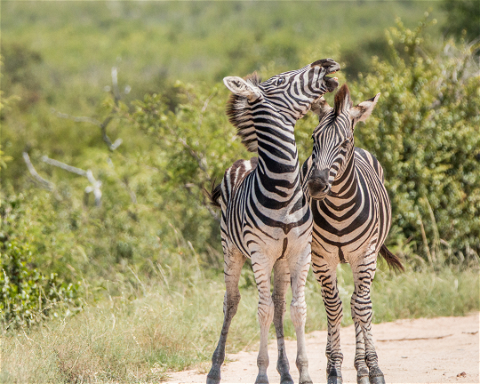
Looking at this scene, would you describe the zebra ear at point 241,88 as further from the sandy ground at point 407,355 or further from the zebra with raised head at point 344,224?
the sandy ground at point 407,355

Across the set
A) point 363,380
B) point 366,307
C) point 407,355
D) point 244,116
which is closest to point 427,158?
point 407,355

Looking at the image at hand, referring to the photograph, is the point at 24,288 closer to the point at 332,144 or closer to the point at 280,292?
the point at 280,292

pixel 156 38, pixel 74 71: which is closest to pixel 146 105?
pixel 74 71

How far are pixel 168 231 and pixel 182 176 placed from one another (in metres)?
1.17

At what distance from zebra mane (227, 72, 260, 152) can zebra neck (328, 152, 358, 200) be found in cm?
69

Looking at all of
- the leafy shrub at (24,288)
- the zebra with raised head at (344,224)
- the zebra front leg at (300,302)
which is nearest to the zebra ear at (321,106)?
the zebra with raised head at (344,224)

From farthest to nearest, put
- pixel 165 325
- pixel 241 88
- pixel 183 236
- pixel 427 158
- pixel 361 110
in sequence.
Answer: pixel 183 236 < pixel 427 158 < pixel 165 325 < pixel 361 110 < pixel 241 88

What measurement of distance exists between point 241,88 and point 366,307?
206 cm

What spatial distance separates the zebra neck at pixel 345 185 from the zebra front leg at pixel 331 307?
589 mm

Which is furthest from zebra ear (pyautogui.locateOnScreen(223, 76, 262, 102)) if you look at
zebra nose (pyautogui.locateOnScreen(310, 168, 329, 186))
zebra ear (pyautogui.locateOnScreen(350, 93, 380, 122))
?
zebra ear (pyautogui.locateOnScreen(350, 93, 380, 122))

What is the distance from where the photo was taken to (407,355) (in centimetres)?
590

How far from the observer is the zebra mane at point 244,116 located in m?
4.30

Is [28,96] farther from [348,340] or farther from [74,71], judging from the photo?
[348,340]

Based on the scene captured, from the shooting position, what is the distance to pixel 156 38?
68.7m
